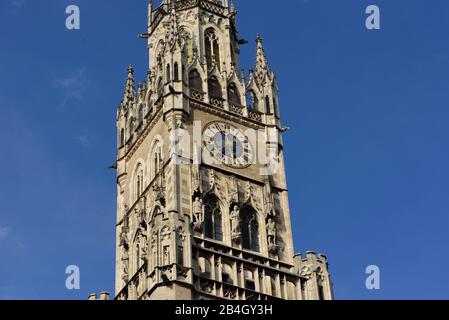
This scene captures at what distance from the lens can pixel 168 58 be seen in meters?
51.7

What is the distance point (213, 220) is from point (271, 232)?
300 cm

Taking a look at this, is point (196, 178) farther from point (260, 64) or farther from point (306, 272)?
point (260, 64)

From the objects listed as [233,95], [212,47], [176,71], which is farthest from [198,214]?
[212,47]

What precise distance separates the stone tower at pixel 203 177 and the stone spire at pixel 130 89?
65 millimetres

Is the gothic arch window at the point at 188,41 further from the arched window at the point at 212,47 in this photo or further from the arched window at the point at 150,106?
the arched window at the point at 150,106

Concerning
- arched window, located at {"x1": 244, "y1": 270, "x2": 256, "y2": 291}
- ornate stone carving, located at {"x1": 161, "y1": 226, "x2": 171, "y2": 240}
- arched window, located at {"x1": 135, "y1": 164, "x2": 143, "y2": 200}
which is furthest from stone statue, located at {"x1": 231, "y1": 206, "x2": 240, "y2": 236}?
arched window, located at {"x1": 135, "y1": 164, "x2": 143, "y2": 200}

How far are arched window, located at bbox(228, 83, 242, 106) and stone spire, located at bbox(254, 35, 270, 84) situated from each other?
5.89 ft

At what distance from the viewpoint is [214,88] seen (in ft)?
173

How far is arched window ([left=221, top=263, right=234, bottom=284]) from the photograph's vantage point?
43625 millimetres

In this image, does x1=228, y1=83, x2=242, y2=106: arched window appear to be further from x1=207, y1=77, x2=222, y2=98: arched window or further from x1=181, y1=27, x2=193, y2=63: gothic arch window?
x1=181, y1=27, x2=193, y2=63: gothic arch window

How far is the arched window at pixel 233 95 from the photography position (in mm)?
52906
